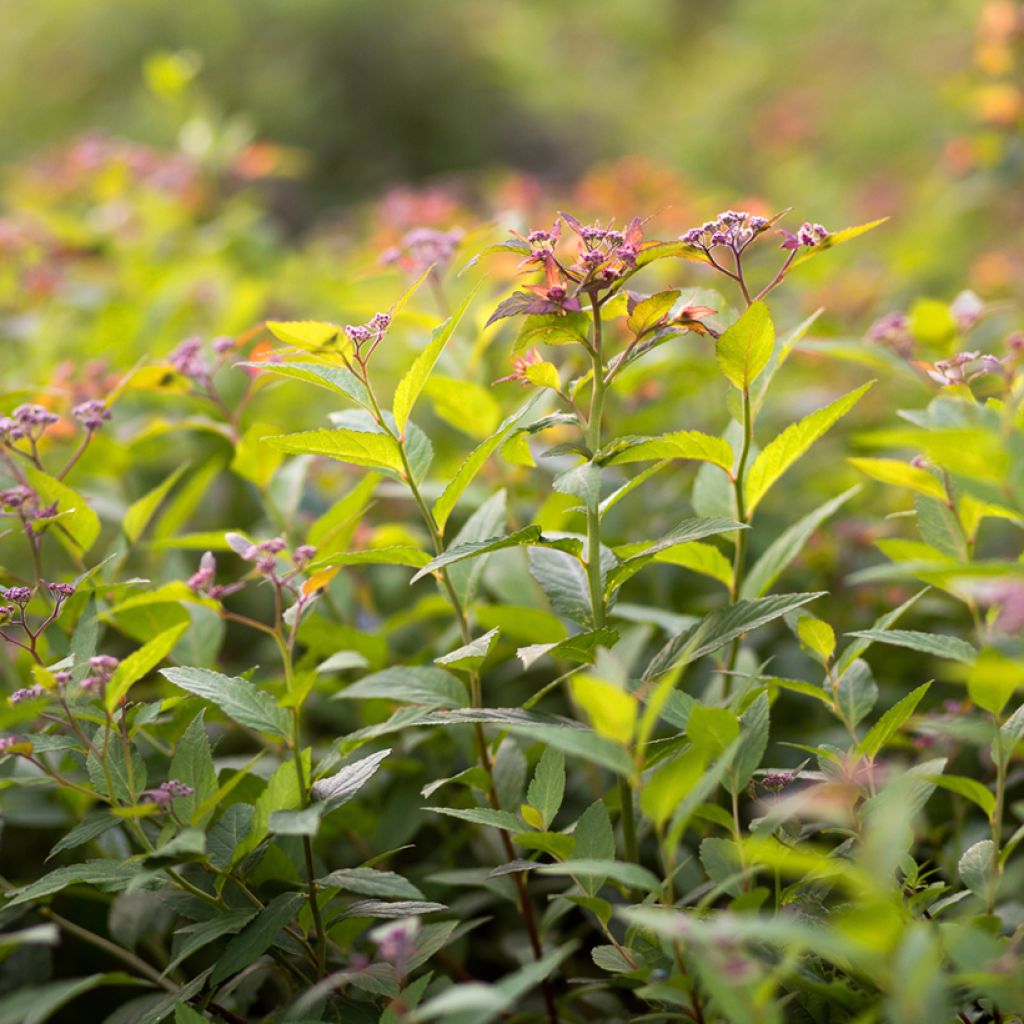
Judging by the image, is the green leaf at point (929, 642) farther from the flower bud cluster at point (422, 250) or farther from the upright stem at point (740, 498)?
the flower bud cluster at point (422, 250)

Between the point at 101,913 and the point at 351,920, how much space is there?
388 mm

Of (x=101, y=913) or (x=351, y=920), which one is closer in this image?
(x=351, y=920)

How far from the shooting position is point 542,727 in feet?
2.09

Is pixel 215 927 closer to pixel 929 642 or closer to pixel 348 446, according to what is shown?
pixel 348 446

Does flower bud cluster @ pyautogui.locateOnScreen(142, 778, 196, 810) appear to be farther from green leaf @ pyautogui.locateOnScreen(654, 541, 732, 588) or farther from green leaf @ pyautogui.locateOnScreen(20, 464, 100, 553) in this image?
green leaf @ pyautogui.locateOnScreen(654, 541, 732, 588)

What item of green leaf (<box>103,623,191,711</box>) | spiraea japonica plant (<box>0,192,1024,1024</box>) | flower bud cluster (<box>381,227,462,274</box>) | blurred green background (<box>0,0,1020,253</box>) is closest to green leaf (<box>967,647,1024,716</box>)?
spiraea japonica plant (<box>0,192,1024,1024</box>)

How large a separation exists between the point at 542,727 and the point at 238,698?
25 centimetres

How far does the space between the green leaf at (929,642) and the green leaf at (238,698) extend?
1.34ft

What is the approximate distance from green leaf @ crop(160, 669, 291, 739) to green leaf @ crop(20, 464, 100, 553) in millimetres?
209

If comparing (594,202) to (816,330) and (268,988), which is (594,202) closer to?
(816,330)

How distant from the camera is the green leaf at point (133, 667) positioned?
0.73 meters

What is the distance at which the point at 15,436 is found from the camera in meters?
0.88

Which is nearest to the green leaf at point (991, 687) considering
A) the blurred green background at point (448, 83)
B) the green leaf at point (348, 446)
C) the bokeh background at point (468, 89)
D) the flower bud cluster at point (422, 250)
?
the green leaf at point (348, 446)

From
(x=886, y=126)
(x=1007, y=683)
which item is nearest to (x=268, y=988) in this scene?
(x=1007, y=683)
